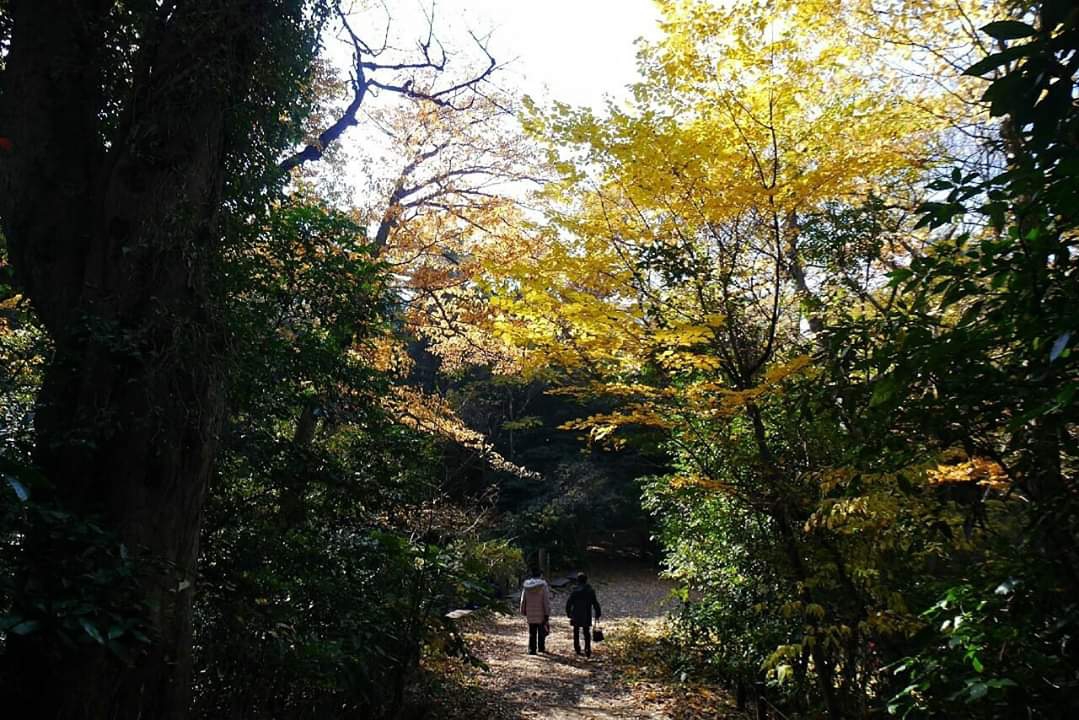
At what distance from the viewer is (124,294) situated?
3.63 meters

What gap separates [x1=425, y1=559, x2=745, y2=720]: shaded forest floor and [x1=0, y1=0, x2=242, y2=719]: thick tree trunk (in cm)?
300

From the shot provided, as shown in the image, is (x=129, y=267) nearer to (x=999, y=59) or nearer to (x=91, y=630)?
(x=91, y=630)

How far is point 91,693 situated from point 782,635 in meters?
5.23

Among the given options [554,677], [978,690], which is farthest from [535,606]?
[978,690]

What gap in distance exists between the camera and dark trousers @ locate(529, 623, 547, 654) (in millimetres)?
9844

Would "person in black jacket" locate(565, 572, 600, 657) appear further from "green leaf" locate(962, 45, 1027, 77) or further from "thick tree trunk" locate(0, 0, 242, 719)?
"green leaf" locate(962, 45, 1027, 77)

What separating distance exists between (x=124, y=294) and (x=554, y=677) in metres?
7.11

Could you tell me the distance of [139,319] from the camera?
141 inches

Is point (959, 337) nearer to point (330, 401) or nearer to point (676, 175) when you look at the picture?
point (676, 175)

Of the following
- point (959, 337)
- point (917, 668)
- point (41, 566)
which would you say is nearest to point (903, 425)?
point (959, 337)

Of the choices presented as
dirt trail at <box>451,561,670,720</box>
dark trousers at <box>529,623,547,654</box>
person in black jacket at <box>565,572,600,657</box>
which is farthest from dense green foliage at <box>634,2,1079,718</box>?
dark trousers at <box>529,623,547,654</box>

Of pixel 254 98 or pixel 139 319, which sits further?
pixel 254 98

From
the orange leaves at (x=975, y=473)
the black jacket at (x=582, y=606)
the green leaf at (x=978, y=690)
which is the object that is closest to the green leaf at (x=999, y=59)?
the green leaf at (x=978, y=690)

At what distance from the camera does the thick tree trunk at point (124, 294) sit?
10.6ft
